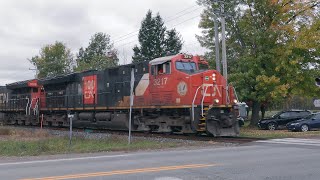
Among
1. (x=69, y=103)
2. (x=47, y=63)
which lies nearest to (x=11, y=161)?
(x=69, y=103)

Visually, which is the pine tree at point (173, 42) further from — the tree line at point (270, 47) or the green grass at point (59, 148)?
the green grass at point (59, 148)

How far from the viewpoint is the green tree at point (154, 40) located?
206 feet

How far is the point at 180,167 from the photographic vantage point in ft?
35.0

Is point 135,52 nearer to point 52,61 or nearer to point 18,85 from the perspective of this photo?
point 52,61

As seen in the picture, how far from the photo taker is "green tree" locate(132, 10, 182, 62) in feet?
206

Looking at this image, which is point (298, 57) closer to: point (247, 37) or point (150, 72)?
point (247, 37)

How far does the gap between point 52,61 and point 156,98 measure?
4918 cm

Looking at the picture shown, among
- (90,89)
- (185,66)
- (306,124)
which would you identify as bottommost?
(306,124)

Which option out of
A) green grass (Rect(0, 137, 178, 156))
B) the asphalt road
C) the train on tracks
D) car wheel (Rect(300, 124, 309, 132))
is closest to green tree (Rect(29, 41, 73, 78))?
the train on tracks

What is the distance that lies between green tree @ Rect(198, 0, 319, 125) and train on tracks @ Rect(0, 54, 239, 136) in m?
9.02

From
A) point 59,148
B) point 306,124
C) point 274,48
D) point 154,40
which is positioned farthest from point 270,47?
point 154,40

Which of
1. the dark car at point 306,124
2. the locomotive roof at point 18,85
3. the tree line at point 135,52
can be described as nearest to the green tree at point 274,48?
the dark car at point 306,124

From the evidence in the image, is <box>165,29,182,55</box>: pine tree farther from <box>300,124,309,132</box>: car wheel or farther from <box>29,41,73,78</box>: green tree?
<box>300,124,309,132</box>: car wheel

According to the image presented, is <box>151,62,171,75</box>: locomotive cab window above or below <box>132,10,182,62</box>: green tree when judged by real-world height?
below
